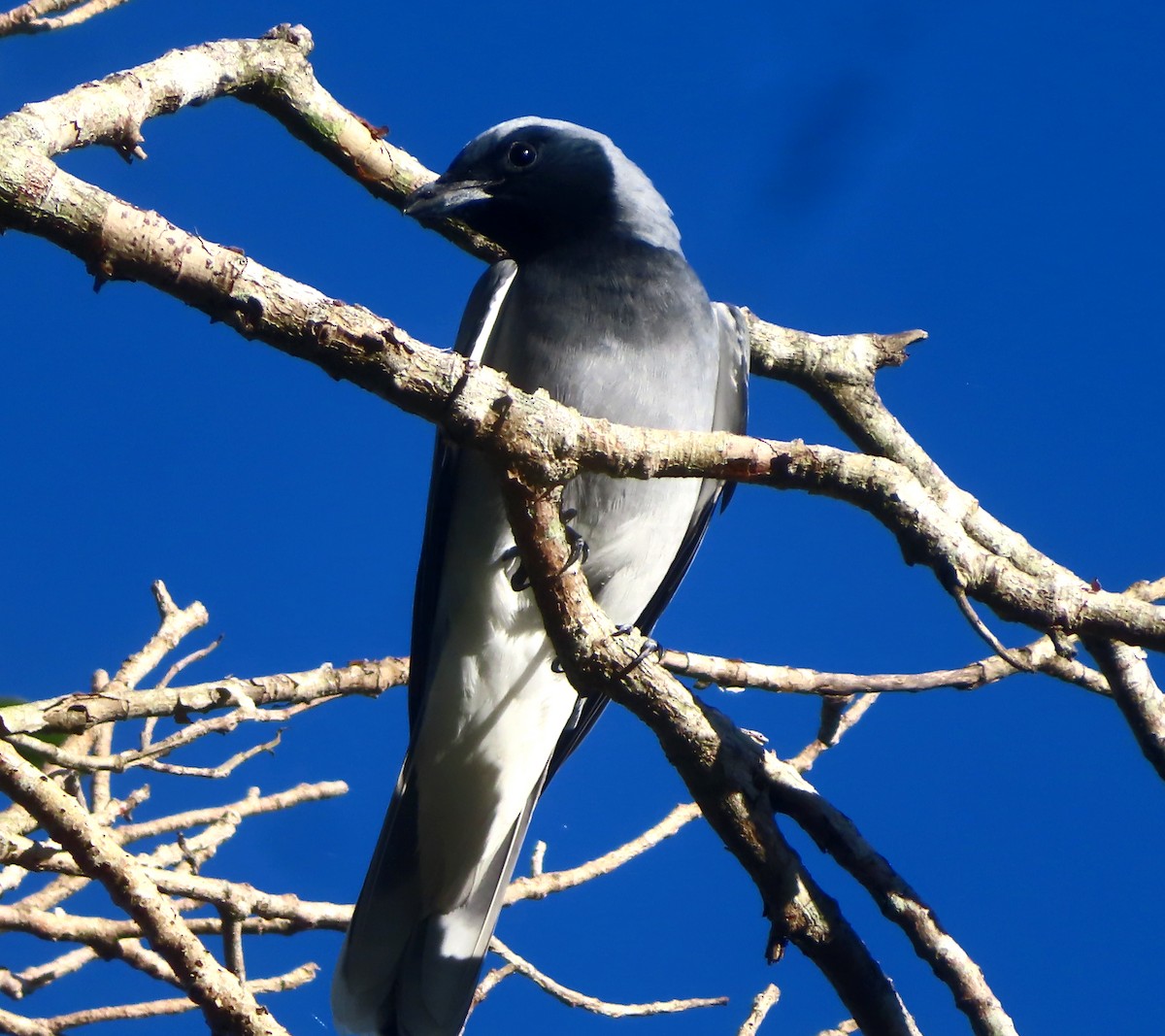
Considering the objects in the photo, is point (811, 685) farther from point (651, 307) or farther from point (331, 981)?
point (331, 981)

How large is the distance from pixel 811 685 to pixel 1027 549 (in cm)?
54

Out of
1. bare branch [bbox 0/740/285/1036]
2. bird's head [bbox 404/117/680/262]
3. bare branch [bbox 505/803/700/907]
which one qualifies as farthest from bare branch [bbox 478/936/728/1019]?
bird's head [bbox 404/117/680/262]

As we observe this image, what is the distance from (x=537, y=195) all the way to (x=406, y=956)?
2.00 metres

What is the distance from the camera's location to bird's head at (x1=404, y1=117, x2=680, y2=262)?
351cm

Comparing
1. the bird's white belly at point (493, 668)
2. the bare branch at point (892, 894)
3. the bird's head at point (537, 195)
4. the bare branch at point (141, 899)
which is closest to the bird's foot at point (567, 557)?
the bird's white belly at point (493, 668)

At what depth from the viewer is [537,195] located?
3574 mm

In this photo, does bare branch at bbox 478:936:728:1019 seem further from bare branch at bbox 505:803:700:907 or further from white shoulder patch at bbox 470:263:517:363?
white shoulder patch at bbox 470:263:517:363

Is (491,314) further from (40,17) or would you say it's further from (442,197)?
(40,17)

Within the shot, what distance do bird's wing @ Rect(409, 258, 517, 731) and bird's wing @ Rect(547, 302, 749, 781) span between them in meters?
0.45

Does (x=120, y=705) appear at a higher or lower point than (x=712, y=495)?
lower

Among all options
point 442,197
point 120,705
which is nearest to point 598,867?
point 120,705

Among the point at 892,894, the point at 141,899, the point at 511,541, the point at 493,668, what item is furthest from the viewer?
the point at 493,668

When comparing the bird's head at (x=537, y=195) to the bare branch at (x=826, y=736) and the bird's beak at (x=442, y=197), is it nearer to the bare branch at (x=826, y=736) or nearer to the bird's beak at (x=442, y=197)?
the bird's beak at (x=442, y=197)

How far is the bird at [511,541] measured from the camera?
3.09m
